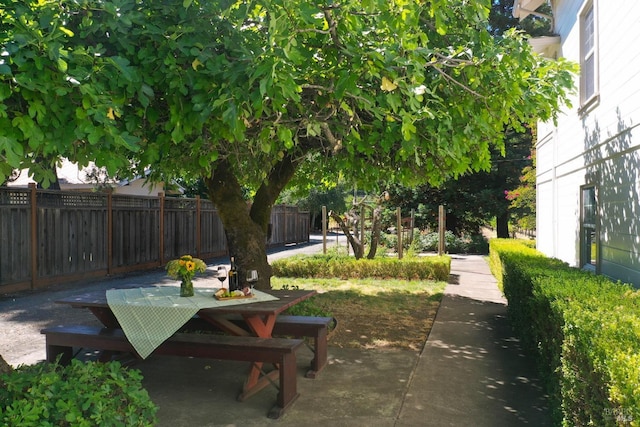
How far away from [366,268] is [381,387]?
7.96 metres

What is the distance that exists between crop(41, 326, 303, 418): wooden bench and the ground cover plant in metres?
2.06

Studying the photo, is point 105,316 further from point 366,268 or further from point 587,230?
point 366,268

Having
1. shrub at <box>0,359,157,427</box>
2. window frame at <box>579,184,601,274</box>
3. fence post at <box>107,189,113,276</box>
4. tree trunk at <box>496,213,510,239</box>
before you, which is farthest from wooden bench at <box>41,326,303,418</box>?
tree trunk at <box>496,213,510,239</box>

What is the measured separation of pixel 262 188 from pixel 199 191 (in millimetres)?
18696

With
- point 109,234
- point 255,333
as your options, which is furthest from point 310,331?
point 109,234

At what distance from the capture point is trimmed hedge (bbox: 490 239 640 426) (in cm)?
224

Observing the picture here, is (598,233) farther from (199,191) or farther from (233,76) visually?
(199,191)

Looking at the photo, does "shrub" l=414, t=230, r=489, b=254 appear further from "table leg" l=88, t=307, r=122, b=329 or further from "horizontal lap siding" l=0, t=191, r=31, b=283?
"table leg" l=88, t=307, r=122, b=329

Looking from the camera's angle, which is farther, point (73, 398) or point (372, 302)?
point (372, 302)

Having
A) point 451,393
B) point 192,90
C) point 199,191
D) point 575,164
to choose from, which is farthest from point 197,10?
point 199,191

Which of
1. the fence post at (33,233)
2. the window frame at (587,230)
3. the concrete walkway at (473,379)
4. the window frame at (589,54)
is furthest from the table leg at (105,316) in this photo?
the window frame at (589,54)

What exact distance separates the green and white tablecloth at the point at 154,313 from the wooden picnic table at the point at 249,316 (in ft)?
0.33

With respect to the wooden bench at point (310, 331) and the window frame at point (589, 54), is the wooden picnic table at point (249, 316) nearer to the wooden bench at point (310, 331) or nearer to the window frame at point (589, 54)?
the wooden bench at point (310, 331)

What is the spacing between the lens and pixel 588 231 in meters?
7.09
